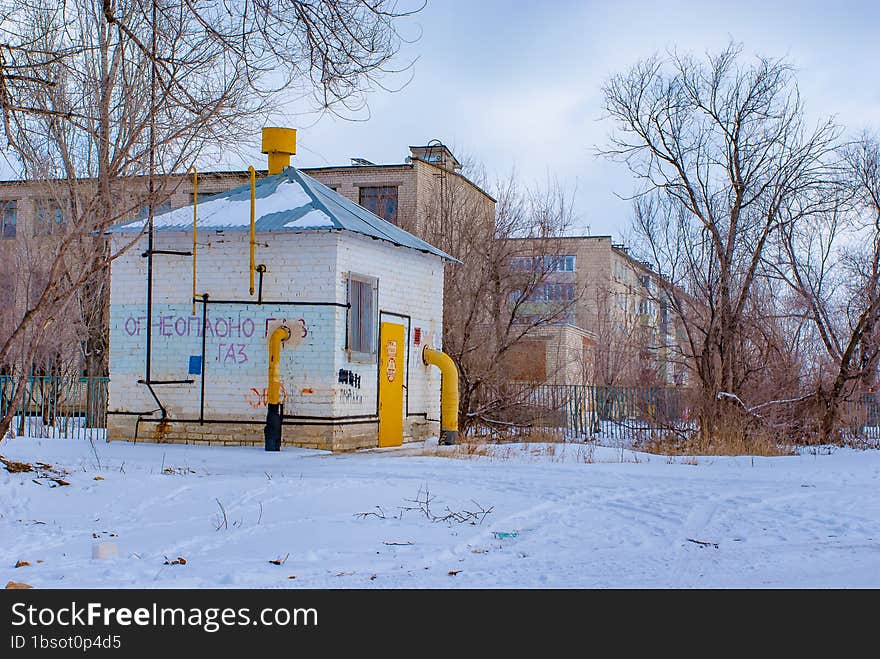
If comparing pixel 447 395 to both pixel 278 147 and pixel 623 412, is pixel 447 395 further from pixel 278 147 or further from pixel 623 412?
pixel 623 412

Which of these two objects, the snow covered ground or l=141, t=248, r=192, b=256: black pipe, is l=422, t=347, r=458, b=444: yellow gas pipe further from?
l=141, t=248, r=192, b=256: black pipe

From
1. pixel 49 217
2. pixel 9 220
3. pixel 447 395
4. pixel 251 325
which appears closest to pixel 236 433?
pixel 251 325

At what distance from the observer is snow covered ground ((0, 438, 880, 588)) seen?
7211mm

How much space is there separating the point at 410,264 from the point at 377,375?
104 inches

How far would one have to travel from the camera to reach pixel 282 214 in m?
18.3

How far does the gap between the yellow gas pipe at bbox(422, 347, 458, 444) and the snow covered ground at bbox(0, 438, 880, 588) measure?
3984 millimetres

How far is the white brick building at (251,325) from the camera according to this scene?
17.6 meters

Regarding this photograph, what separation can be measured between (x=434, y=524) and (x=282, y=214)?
10023 mm

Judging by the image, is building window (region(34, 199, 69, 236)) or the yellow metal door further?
building window (region(34, 199, 69, 236))

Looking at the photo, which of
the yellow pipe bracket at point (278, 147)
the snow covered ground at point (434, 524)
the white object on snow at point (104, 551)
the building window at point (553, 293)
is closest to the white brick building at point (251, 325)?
the yellow pipe bracket at point (278, 147)

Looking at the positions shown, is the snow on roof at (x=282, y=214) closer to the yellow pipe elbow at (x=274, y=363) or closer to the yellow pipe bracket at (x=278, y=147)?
the yellow pipe bracket at (x=278, y=147)

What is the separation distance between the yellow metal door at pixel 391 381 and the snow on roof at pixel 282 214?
184cm

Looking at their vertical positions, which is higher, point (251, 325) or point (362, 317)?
point (362, 317)

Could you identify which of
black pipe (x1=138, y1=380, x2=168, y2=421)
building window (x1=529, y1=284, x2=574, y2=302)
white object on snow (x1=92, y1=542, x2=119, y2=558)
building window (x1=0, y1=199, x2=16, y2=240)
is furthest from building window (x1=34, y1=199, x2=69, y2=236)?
white object on snow (x1=92, y1=542, x2=119, y2=558)
